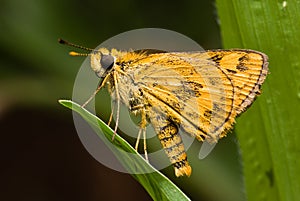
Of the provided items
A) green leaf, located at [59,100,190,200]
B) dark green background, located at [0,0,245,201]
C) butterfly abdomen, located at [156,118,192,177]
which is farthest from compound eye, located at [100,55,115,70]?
dark green background, located at [0,0,245,201]

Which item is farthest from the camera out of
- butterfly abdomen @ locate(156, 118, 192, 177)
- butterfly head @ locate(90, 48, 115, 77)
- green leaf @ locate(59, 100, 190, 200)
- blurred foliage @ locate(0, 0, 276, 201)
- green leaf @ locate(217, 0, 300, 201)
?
blurred foliage @ locate(0, 0, 276, 201)

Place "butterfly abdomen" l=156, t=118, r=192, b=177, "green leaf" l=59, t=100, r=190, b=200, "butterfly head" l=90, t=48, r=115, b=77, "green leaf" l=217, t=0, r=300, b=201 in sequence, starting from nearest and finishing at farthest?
"green leaf" l=59, t=100, r=190, b=200 → "green leaf" l=217, t=0, r=300, b=201 → "butterfly abdomen" l=156, t=118, r=192, b=177 → "butterfly head" l=90, t=48, r=115, b=77

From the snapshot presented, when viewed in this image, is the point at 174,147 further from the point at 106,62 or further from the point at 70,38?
the point at 70,38

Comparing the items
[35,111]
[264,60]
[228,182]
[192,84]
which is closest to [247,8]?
[264,60]

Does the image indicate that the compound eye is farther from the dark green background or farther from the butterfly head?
the dark green background

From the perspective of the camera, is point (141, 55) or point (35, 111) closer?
point (141, 55)

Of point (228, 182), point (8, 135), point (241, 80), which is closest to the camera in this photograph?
point (241, 80)

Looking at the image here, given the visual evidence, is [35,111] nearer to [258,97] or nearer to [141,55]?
[141,55]

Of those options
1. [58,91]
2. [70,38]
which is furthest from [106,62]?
[70,38]
